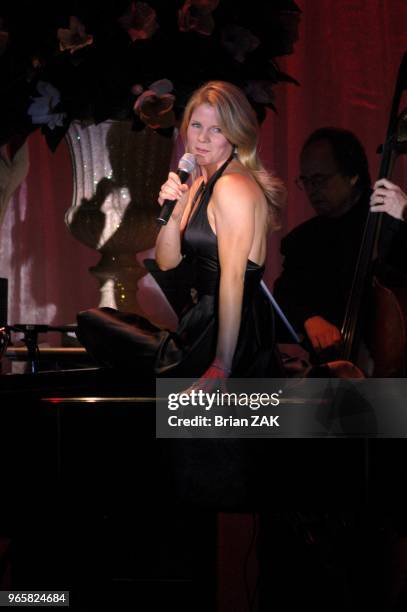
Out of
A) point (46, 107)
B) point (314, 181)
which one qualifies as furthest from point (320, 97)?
point (46, 107)

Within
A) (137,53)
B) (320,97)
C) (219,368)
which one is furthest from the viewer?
(320,97)

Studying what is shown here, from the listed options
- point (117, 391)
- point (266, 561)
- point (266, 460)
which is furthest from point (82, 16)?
point (266, 561)

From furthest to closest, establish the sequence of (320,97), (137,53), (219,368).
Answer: (320,97)
(137,53)
(219,368)

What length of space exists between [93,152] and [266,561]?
65cm

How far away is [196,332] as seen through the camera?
1.02 metres

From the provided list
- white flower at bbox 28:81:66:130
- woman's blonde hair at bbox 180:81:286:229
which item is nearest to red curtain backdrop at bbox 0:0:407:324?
woman's blonde hair at bbox 180:81:286:229

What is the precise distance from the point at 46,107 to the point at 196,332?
402 mm

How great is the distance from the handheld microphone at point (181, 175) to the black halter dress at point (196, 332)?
28 millimetres

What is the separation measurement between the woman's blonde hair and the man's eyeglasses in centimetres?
12

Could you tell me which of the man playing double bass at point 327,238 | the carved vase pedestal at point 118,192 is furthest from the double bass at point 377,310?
the carved vase pedestal at point 118,192

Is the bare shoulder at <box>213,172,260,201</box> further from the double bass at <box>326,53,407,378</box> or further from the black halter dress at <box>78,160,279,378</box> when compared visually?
the double bass at <box>326,53,407,378</box>

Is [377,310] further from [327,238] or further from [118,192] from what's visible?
[118,192]

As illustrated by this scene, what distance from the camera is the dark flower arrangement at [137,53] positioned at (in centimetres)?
113

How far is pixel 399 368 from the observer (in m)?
0.98
